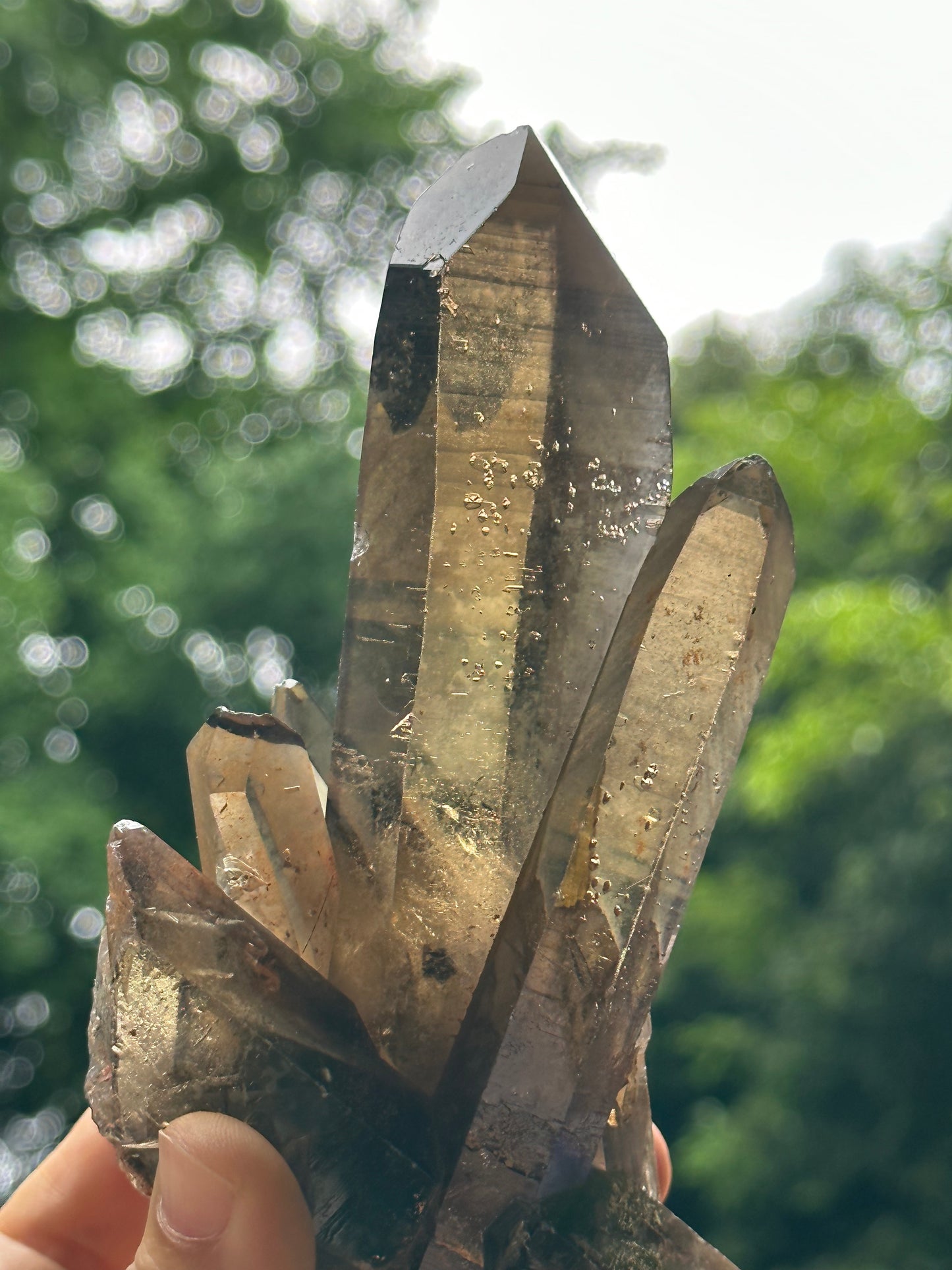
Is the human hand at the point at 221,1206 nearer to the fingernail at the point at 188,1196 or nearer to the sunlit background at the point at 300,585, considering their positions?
the fingernail at the point at 188,1196

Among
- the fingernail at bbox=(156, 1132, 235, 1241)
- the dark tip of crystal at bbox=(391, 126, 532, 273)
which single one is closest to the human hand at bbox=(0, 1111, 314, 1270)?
the fingernail at bbox=(156, 1132, 235, 1241)

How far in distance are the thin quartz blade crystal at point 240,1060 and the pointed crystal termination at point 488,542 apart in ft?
0.33

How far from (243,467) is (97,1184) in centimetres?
490

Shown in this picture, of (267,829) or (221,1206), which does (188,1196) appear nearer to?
(221,1206)

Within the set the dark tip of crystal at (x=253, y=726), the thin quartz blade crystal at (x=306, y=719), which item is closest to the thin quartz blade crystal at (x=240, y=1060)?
the dark tip of crystal at (x=253, y=726)

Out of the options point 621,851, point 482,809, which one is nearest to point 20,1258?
point 482,809

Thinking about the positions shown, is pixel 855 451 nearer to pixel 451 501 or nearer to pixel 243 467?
pixel 243 467

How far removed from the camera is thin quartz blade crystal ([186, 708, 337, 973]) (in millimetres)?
1243

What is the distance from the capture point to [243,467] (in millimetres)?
6207

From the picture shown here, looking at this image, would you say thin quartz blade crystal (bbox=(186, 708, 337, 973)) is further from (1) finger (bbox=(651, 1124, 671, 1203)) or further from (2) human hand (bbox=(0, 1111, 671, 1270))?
(1) finger (bbox=(651, 1124, 671, 1203))

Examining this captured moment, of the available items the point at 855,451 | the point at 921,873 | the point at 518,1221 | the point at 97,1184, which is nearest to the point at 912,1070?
the point at 921,873

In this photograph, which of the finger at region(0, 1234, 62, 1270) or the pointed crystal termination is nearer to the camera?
the pointed crystal termination

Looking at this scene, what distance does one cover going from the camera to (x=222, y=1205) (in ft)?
3.33

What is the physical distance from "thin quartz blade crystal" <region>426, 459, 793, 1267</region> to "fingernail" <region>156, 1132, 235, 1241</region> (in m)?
0.19
